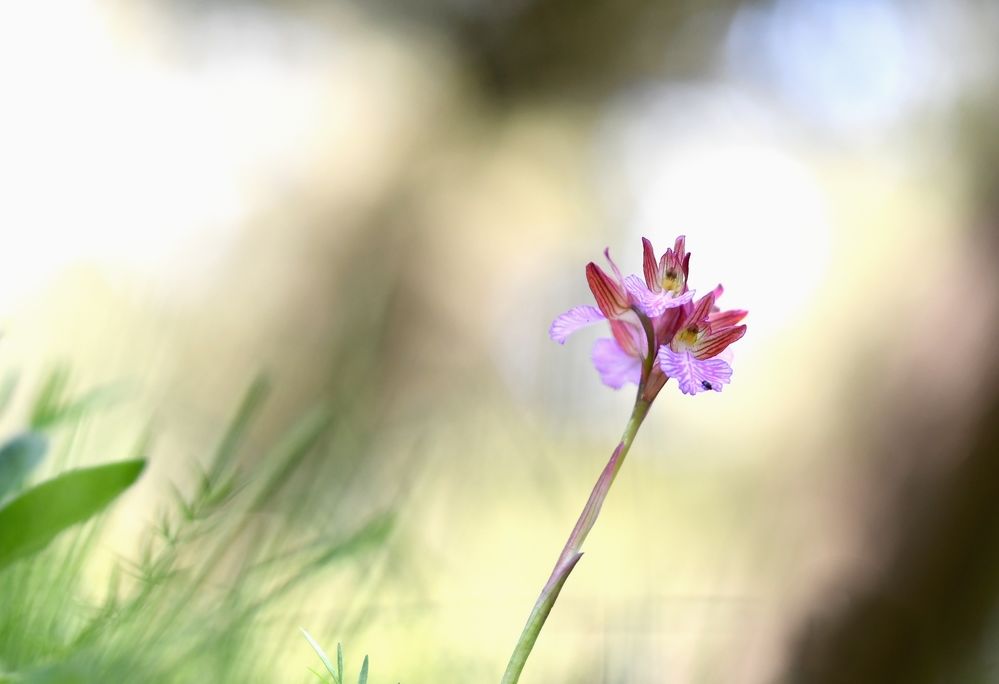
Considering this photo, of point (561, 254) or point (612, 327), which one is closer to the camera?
point (612, 327)

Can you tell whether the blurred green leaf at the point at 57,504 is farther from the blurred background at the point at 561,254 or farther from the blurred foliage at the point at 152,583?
the blurred background at the point at 561,254

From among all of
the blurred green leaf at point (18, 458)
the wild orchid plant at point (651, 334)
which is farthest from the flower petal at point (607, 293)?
the blurred green leaf at point (18, 458)

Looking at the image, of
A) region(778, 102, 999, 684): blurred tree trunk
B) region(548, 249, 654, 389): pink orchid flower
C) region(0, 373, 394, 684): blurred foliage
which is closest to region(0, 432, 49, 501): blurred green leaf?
region(0, 373, 394, 684): blurred foliage

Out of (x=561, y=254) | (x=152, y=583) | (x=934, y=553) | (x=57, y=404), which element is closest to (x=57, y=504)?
(x=152, y=583)

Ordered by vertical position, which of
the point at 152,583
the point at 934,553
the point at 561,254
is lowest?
the point at 152,583

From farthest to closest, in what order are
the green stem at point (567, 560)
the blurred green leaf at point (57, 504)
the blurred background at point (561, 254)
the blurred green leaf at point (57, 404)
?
the blurred background at point (561, 254)
the blurred green leaf at point (57, 404)
the blurred green leaf at point (57, 504)
the green stem at point (567, 560)

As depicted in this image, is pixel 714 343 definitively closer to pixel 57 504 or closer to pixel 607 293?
pixel 607 293
